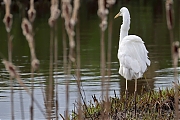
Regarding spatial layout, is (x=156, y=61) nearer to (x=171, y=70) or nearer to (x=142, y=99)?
(x=171, y=70)

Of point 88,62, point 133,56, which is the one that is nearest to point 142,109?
point 133,56

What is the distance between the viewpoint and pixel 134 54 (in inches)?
303

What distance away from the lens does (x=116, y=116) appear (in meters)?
7.09

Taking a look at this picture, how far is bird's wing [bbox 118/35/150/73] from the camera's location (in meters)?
7.66

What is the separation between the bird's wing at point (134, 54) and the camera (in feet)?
25.1

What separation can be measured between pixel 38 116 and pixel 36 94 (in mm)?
2042

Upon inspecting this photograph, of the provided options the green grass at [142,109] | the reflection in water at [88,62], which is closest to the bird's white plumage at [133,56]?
the green grass at [142,109]

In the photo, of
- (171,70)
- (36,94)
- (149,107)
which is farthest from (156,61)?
(149,107)

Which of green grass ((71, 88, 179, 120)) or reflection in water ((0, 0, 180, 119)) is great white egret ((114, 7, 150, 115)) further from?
reflection in water ((0, 0, 180, 119))

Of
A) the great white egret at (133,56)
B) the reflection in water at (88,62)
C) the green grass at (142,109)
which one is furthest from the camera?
the reflection in water at (88,62)

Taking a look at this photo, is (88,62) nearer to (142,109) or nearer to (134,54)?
(134,54)

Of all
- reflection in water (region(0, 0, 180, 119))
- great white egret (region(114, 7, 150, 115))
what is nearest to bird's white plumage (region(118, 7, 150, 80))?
great white egret (region(114, 7, 150, 115))

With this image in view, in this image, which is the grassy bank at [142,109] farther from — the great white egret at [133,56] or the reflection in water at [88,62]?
the reflection in water at [88,62]

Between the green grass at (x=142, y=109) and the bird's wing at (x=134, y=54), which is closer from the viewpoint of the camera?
the green grass at (x=142, y=109)
